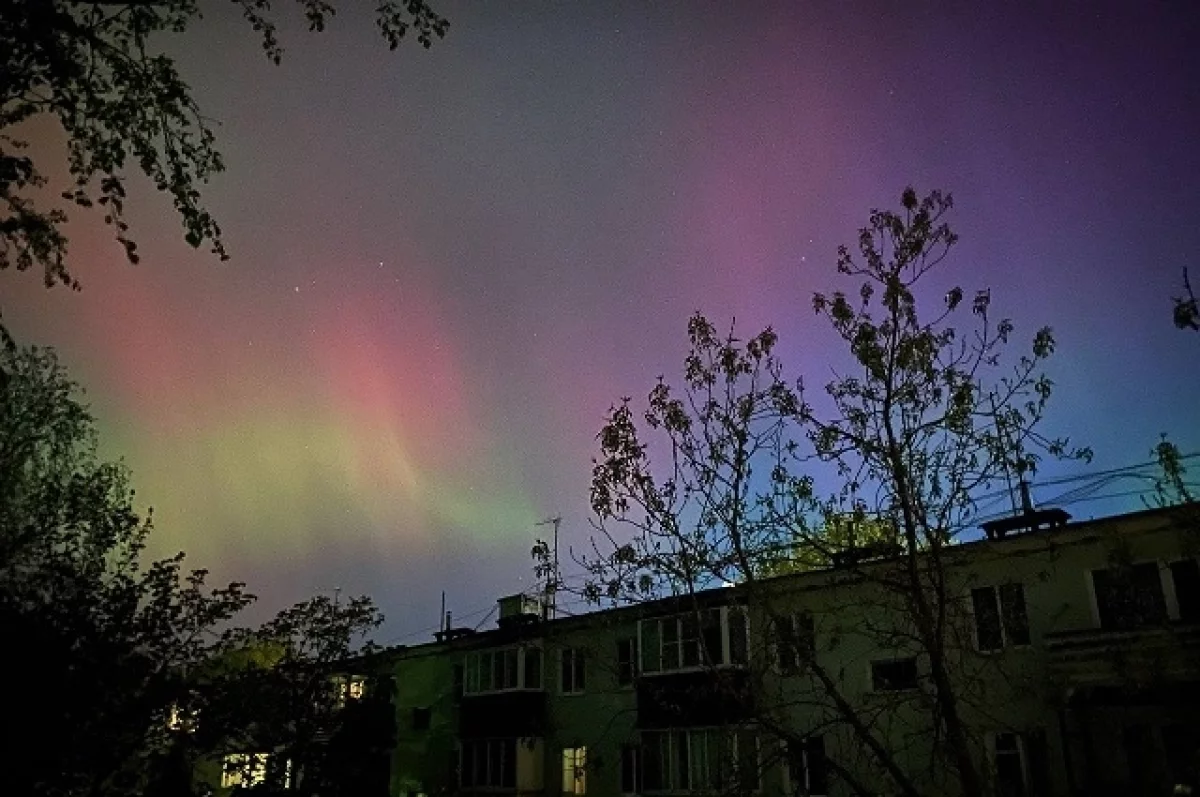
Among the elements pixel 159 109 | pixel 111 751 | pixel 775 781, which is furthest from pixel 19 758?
pixel 775 781

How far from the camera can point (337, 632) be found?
32.6 m

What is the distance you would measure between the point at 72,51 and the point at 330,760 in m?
26.9

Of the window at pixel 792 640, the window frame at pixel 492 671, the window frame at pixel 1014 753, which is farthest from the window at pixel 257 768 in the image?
the window frame at pixel 1014 753

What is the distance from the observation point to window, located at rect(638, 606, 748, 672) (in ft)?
93.1

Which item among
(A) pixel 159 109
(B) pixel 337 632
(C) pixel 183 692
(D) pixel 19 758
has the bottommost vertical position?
(D) pixel 19 758

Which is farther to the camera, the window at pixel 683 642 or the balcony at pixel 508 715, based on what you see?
the balcony at pixel 508 715

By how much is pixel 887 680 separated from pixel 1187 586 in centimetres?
995

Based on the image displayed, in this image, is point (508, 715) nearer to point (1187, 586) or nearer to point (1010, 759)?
point (1010, 759)

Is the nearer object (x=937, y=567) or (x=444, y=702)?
(x=937, y=567)

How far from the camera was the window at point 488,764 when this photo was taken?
120ft

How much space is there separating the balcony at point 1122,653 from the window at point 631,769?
48.7 ft

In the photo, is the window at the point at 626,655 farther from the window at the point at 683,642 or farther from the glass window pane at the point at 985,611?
the glass window pane at the point at 985,611

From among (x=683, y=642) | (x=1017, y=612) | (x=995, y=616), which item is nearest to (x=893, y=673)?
(x=995, y=616)

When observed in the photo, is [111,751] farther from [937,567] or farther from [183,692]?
[937,567]
